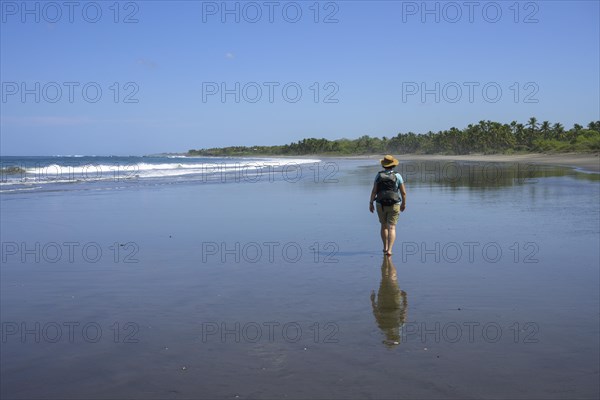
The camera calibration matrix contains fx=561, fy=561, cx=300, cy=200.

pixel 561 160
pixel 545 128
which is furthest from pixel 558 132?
pixel 561 160

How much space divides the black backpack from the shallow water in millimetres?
818

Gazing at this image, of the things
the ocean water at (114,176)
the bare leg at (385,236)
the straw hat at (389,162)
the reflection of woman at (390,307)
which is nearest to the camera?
the reflection of woman at (390,307)

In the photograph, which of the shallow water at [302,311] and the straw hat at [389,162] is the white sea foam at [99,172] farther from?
the straw hat at [389,162]

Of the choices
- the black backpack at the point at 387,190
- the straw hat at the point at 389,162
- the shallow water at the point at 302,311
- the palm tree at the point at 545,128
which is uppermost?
the palm tree at the point at 545,128

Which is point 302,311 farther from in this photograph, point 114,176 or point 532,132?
point 532,132

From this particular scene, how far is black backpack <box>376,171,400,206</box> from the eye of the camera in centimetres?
890

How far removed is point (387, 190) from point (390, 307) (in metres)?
3.51

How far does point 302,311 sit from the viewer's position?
18.6ft

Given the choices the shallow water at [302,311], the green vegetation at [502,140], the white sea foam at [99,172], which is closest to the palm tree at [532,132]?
the green vegetation at [502,140]

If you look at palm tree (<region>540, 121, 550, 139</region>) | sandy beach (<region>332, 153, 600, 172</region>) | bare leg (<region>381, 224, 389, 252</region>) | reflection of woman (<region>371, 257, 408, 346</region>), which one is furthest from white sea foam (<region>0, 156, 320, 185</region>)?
palm tree (<region>540, 121, 550, 139</region>)

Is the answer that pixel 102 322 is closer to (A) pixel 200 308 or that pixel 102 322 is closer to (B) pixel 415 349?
(A) pixel 200 308

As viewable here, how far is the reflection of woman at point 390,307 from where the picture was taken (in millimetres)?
4988

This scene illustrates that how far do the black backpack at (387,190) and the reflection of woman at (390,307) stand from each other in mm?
1824

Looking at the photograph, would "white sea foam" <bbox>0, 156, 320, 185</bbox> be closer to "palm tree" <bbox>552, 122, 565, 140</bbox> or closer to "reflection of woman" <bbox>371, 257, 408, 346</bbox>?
"reflection of woman" <bbox>371, 257, 408, 346</bbox>
